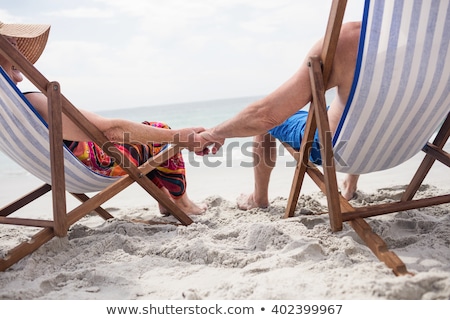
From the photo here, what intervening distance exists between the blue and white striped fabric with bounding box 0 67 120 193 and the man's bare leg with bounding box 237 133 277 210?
3.35 feet

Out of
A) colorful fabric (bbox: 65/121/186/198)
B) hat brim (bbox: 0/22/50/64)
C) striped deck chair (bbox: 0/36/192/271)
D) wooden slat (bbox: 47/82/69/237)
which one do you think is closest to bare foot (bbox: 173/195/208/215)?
colorful fabric (bbox: 65/121/186/198)

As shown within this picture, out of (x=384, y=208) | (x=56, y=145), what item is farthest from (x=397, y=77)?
(x=56, y=145)

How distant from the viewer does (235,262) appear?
6.45 feet

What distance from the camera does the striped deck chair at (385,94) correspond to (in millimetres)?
1831

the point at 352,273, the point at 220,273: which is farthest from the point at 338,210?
the point at 220,273

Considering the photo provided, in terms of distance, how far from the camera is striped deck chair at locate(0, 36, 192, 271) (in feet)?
6.77

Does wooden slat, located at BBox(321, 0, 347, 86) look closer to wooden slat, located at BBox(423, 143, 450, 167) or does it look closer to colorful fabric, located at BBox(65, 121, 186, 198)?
wooden slat, located at BBox(423, 143, 450, 167)

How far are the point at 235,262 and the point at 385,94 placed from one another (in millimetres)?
948

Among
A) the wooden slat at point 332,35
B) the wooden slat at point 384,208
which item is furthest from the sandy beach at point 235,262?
the wooden slat at point 332,35

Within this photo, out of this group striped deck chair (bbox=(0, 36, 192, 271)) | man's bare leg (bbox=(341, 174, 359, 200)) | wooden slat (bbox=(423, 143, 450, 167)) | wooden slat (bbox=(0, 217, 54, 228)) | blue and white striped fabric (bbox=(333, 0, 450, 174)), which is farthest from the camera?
man's bare leg (bbox=(341, 174, 359, 200))
